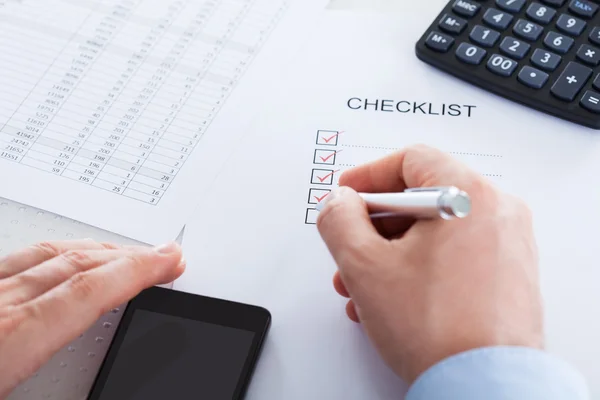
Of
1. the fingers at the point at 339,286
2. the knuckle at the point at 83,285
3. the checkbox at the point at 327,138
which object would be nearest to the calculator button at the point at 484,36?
the checkbox at the point at 327,138

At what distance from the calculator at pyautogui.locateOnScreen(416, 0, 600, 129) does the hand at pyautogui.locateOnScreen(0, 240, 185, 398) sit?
10.7 inches

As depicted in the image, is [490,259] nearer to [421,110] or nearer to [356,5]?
[421,110]

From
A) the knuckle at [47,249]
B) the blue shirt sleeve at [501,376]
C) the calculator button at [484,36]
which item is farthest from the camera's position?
the calculator button at [484,36]

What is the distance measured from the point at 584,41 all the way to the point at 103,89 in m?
0.39

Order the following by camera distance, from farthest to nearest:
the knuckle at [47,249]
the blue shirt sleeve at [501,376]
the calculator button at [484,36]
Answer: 1. the calculator button at [484,36]
2. the knuckle at [47,249]
3. the blue shirt sleeve at [501,376]

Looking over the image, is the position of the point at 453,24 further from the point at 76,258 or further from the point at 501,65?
the point at 76,258

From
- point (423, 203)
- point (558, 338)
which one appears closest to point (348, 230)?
point (423, 203)

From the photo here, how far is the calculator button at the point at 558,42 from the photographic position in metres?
0.54

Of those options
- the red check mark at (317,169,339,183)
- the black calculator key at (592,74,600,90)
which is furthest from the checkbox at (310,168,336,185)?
the black calculator key at (592,74,600,90)

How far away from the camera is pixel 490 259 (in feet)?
1.24

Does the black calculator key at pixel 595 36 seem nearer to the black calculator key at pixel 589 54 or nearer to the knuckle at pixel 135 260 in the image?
the black calculator key at pixel 589 54

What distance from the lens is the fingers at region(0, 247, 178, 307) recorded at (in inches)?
16.5

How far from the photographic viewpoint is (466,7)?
57 centimetres

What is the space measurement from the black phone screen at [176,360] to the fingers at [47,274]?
0.04 meters
